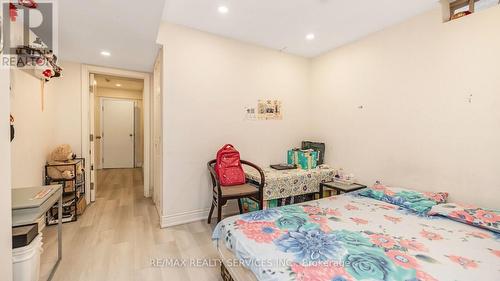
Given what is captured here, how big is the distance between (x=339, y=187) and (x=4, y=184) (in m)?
3.04

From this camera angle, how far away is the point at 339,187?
285 centimetres

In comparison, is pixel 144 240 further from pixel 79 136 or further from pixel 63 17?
pixel 63 17

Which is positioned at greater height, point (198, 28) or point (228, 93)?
point (198, 28)

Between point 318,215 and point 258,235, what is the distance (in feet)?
2.20

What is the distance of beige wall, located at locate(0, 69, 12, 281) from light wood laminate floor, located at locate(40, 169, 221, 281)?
2.74 ft

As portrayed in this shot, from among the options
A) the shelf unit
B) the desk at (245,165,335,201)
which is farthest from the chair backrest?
the shelf unit

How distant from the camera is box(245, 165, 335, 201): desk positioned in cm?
275

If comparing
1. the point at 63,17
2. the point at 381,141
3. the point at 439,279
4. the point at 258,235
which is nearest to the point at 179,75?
the point at 63,17

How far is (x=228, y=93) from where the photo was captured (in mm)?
3061

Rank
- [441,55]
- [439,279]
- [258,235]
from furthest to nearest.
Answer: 1. [441,55]
2. [258,235]
3. [439,279]

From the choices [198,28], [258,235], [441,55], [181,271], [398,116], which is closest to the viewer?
[258,235]

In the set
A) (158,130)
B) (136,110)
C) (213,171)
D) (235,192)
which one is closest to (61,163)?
(158,130)

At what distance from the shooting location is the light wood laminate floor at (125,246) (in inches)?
72.6

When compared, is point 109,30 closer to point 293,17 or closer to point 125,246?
point 293,17
